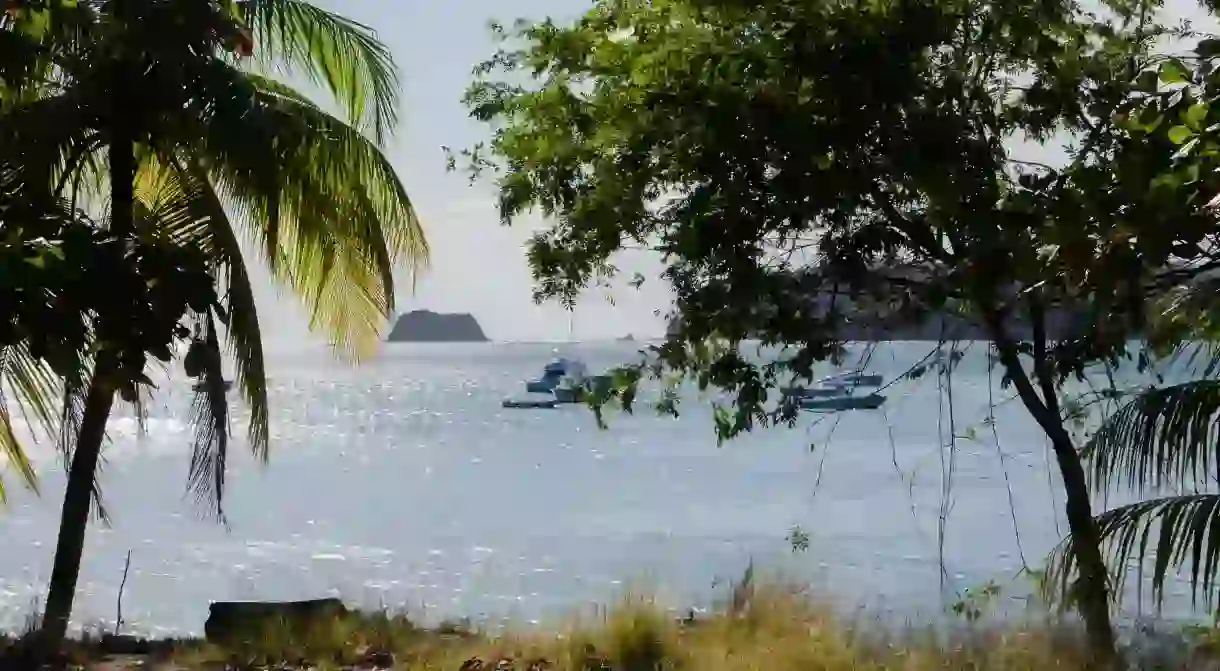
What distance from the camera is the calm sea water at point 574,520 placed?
19.7 meters

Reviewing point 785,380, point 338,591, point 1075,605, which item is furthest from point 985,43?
point 338,591

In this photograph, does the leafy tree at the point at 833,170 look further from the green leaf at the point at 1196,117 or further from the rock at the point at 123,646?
the rock at the point at 123,646

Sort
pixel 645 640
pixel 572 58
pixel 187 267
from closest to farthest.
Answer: pixel 187 267
pixel 572 58
pixel 645 640

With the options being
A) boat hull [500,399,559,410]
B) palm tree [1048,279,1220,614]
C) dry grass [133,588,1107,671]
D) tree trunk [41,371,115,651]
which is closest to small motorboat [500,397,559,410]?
boat hull [500,399,559,410]

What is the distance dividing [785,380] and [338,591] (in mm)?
14911

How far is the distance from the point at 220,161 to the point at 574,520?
75.2ft

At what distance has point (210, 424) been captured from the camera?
11867 millimetres

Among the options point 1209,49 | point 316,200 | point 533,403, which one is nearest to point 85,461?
point 316,200

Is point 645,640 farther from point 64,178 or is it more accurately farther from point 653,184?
point 64,178

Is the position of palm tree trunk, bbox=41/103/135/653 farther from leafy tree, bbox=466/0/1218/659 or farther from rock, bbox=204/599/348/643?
leafy tree, bbox=466/0/1218/659

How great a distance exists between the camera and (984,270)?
285 inches

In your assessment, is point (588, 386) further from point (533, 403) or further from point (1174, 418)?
point (533, 403)

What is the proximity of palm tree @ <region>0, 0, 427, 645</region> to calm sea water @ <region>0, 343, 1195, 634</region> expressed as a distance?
255 cm

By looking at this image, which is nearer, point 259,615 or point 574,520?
point 259,615
